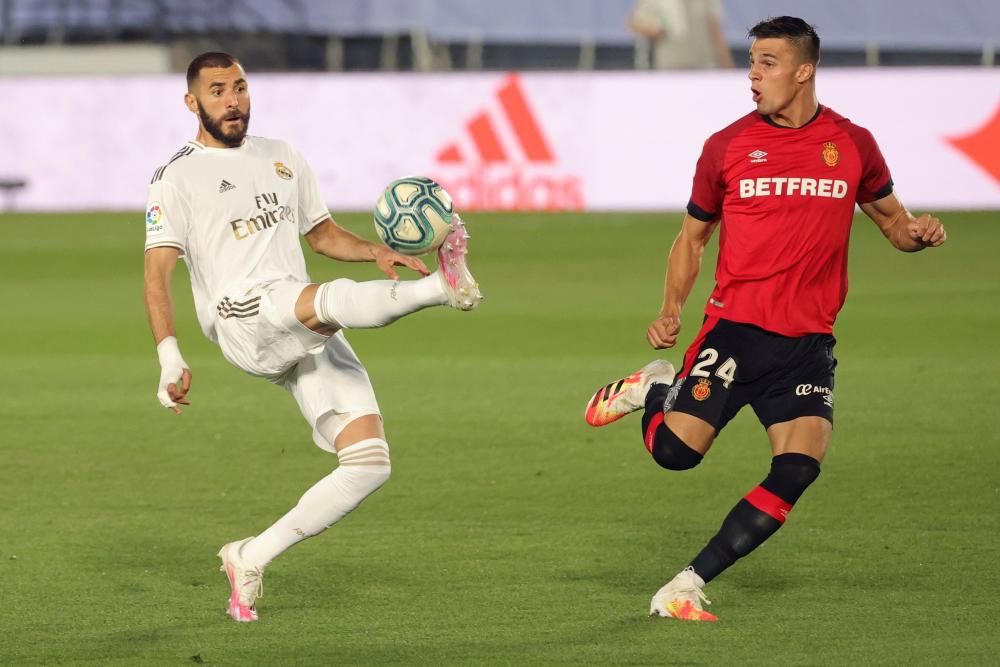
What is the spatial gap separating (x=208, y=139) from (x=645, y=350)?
675 cm

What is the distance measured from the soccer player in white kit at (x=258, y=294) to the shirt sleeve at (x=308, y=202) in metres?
0.13

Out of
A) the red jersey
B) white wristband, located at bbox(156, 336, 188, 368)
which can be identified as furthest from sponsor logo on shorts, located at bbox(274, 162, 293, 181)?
the red jersey

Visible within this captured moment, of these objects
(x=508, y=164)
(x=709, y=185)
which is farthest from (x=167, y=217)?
(x=508, y=164)

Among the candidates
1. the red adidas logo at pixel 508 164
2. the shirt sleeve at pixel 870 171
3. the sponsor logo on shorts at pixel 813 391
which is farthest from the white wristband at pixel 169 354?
the red adidas logo at pixel 508 164

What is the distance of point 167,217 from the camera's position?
20.6 feet

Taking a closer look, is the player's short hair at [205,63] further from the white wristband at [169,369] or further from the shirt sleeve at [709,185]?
the shirt sleeve at [709,185]

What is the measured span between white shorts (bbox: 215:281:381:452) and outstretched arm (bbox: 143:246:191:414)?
209mm

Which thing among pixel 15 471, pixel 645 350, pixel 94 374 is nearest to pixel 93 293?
pixel 94 374

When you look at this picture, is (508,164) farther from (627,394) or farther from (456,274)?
(456,274)

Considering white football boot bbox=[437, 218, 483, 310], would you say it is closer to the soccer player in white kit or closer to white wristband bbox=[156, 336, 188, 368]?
the soccer player in white kit

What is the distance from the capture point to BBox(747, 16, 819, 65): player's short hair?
602 centimetres

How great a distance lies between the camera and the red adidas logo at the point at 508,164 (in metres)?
22.5

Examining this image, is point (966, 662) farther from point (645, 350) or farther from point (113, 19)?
point (113, 19)

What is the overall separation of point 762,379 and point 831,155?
811 mm
